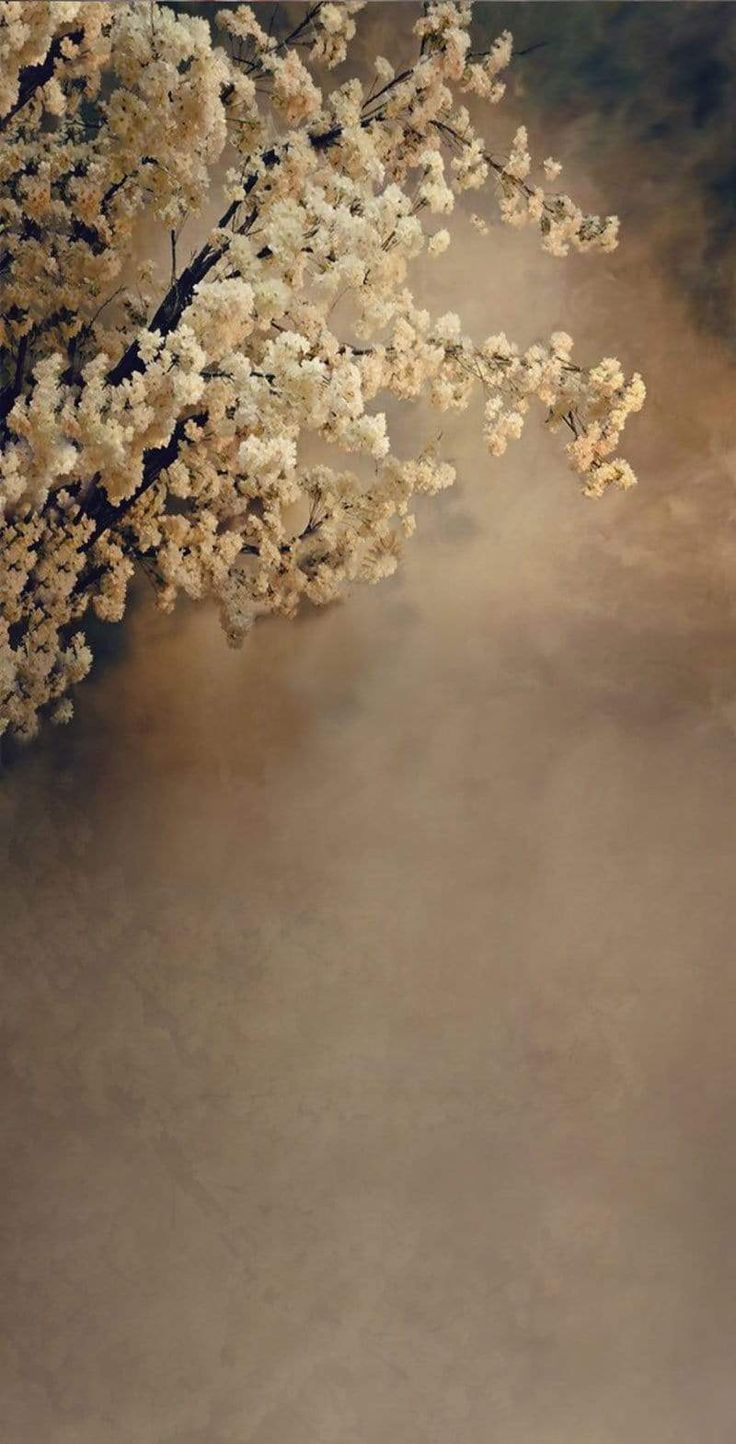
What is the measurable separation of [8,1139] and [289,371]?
1.42m

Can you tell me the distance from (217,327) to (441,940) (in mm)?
1156

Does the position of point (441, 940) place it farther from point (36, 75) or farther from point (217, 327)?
point (36, 75)

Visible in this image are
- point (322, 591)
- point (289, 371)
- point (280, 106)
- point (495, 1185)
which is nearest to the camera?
point (289, 371)

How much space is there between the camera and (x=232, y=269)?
2.09 m

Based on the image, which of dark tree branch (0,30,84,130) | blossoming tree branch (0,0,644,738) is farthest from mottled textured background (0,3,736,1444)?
dark tree branch (0,30,84,130)

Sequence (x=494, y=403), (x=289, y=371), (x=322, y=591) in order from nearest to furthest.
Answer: (x=289, y=371)
(x=494, y=403)
(x=322, y=591)

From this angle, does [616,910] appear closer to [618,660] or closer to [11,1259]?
[618,660]

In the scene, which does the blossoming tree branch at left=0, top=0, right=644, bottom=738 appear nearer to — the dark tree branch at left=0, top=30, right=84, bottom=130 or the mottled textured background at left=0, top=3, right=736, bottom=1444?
the dark tree branch at left=0, top=30, right=84, bottom=130

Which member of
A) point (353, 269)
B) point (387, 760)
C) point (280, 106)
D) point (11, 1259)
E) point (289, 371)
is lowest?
point (11, 1259)

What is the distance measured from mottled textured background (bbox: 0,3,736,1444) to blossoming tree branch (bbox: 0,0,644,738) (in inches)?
7.7

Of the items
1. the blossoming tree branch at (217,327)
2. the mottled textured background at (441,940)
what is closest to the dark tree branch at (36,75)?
the blossoming tree branch at (217,327)

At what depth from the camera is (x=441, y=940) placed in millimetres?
2594

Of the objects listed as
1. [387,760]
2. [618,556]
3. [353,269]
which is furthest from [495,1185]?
[353,269]

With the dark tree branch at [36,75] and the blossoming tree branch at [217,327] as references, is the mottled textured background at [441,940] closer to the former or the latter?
the blossoming tree branch at [217,327]
